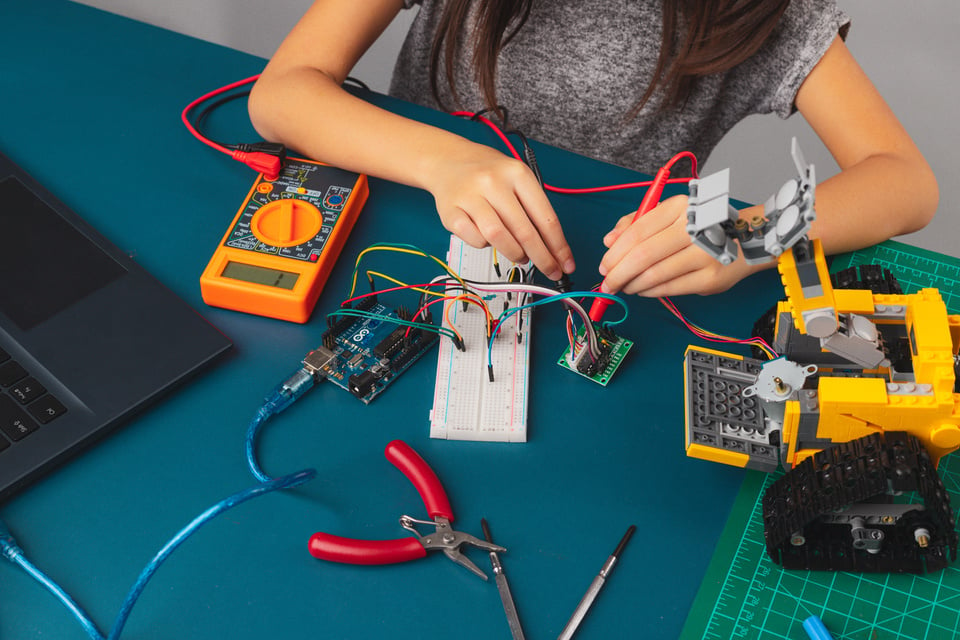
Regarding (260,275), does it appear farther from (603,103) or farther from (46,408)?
(603,103)

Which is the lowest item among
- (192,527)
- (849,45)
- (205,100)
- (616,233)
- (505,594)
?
(849,45)

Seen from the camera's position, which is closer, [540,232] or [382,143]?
[540,232]

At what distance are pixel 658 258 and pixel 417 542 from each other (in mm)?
412

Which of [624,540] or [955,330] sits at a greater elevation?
[955,330]

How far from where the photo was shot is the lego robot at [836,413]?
70 cm

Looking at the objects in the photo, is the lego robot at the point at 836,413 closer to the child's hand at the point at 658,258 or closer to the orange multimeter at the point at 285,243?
the child's hand at the point at 658,258

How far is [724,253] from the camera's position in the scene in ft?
2.27

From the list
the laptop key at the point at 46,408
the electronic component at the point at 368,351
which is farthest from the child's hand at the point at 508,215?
the laptop key at the point at 46,408

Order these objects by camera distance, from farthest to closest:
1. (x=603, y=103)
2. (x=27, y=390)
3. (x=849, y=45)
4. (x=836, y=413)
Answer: (x=849, y=45), (x=603, y=103), (x=27, y=390), (x=836, y=413)

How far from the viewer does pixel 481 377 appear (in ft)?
3.14

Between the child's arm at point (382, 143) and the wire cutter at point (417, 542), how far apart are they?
0.95 feet

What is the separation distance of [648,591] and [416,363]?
365mm

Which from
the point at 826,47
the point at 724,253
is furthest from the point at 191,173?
the point at 826,47

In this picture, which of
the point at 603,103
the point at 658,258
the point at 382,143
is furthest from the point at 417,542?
the point at 603,103
